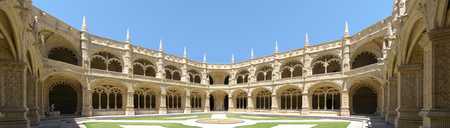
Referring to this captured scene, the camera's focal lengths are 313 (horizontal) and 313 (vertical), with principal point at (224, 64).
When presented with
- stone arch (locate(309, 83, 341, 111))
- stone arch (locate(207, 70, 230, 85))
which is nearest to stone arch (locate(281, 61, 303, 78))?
stone arch (locate(309, 83, 341, 111))

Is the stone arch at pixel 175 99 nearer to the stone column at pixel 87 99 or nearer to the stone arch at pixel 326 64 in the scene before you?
the stone column at pixel 87 99

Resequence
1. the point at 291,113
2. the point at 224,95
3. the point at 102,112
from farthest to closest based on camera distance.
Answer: the point at 224,95
the point at 291,113
the point at 102,112

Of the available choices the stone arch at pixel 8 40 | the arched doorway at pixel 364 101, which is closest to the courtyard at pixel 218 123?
the arched doorway at pixel 364 101

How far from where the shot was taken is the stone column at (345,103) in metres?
33.0

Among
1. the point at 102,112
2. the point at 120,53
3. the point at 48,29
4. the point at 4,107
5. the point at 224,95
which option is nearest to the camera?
the point at 4,107

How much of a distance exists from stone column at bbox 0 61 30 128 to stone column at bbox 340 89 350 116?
2885cm

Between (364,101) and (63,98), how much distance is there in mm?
32076

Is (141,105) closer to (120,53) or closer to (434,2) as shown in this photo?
(120,53)

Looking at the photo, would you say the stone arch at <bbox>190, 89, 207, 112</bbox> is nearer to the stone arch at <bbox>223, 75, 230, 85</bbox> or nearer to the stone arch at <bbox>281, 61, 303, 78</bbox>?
the stone arch at <bbox>223, 75, 230, 85</bbox>

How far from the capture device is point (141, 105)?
40.4m

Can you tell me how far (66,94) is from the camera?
3175 centimetres

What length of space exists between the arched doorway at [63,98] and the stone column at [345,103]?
2783cm

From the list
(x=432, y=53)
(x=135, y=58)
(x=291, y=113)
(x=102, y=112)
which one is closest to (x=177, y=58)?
(x=135, y=58)

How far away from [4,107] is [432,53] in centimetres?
1615
